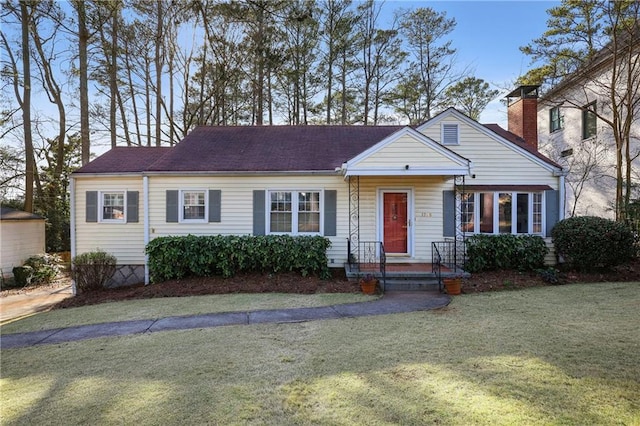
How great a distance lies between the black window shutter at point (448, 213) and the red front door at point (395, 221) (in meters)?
1.21

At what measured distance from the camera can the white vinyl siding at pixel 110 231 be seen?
11.0 metres

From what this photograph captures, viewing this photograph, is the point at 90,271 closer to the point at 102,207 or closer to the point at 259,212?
the point at 102,207

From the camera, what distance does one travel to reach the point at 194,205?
10805 millimetres

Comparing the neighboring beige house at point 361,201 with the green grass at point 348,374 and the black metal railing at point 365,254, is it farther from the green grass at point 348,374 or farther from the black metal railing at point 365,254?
the green grass at point 348,374

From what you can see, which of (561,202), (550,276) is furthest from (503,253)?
(561,202)

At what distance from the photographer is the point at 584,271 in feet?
31.7

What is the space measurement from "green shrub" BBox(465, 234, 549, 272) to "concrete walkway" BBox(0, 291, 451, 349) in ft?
9.58

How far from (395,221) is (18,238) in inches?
584

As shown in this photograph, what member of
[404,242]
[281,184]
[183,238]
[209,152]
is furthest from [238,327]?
[209,152]

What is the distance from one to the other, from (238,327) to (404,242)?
21.4 feet

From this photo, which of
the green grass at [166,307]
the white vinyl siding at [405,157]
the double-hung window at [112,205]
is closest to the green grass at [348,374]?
the green grass at [166,307]

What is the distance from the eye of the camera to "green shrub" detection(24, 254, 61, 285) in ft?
42.7

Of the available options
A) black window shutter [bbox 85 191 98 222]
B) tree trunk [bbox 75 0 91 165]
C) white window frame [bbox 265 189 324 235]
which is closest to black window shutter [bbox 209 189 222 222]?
white window frame [bbox 265 189 324 235]

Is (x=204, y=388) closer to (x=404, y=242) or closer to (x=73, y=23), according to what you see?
(x=404, y=242)
